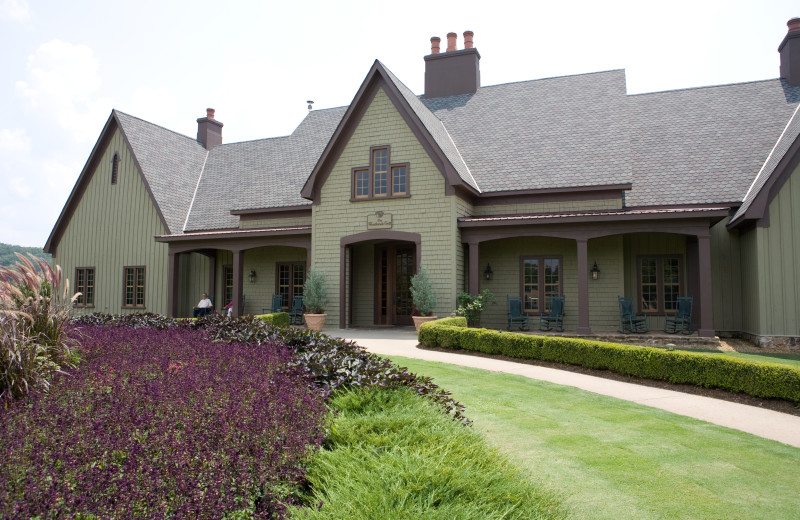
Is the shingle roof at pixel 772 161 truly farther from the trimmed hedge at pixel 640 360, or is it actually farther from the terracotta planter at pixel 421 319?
the terracotta planter at pixel 421 319

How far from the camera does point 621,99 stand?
18469mm

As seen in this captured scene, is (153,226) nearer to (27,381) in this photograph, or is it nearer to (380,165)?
(380,165)

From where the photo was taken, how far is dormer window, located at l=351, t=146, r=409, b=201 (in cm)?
1648

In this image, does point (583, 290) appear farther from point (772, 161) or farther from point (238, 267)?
point (238, 267)

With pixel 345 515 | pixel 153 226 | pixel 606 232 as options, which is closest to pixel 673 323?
pixel 606 232

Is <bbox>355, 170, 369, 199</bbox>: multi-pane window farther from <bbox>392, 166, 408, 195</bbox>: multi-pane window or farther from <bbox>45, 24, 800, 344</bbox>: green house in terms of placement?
<bbox>392, 166, 408, 195</bbox>: multi-pane window

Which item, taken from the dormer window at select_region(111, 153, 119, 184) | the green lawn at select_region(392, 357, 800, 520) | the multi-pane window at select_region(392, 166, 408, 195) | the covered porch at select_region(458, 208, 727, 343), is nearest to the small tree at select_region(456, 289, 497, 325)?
the covered porch at select_region(458, 208, 727, 343)

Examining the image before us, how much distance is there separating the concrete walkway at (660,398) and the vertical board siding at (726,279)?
8473 millimetres

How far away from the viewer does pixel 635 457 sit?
4699 millimetres

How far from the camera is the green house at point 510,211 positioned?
14.4 m

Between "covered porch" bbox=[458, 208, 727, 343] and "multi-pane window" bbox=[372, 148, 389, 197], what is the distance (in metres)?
2.78

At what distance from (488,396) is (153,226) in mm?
18484

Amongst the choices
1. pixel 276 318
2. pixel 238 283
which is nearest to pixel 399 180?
pixel 276 318

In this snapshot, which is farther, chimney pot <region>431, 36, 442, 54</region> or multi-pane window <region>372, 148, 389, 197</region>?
chimney pot <region>431, 36, 442, 54</region>
